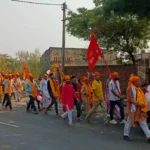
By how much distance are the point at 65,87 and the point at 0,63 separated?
3210 cm

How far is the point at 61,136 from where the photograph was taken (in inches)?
348

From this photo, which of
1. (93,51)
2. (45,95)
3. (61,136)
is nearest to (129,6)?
(93,51)

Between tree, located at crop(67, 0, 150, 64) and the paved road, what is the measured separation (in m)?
9.08

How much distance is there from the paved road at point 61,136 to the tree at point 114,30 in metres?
9.08

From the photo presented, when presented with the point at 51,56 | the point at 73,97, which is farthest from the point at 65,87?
the point at 51,56

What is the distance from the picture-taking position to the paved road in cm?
761

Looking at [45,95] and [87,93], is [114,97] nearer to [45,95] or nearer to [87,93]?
[87,93]

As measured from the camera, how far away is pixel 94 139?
8477 mm

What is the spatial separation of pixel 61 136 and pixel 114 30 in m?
12.5

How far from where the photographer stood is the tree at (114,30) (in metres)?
19.9

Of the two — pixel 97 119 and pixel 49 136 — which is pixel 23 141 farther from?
pixel 97 119

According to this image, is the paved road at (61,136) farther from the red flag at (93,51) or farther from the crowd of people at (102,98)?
the red flag at (93,51)

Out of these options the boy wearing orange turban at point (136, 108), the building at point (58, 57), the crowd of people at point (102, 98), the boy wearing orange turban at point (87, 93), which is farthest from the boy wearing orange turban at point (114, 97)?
the building at point (58, 57)

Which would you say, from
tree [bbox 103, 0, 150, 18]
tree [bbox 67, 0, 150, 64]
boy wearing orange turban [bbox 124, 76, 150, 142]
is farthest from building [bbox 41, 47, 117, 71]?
boy wearing orange turban [bbox 124, 76, 150, 142]
